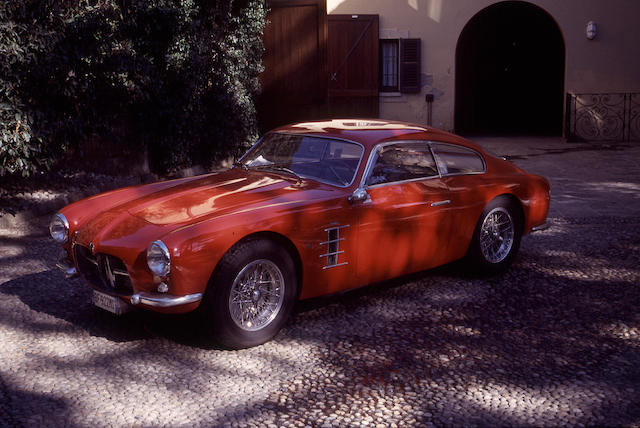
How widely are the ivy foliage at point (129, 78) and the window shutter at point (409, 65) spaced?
16.0ft

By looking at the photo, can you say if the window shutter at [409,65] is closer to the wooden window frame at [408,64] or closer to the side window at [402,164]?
the wooden window frame at [408,64]

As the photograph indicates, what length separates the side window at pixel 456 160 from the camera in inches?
223

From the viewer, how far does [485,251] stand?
235 inches

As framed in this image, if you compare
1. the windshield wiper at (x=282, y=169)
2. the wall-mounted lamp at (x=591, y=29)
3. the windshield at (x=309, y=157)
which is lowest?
the windshield wiper at (x=282, y=169)

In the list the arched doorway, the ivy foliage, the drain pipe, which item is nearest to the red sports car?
the ivy foliage

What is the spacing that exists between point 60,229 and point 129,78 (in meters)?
4.56

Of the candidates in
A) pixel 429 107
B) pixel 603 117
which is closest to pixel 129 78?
pixel 429 107

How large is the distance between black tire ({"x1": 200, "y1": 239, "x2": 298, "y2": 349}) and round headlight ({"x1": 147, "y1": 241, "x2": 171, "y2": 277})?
31 centimetres

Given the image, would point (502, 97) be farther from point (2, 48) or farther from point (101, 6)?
point (2, 48)

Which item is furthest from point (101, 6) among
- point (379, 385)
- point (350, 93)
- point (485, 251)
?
point (350, 93)

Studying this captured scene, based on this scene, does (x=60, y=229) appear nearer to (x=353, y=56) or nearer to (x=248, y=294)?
(x=248, y=294)

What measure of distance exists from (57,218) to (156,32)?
215 inches

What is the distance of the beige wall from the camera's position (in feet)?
54.4

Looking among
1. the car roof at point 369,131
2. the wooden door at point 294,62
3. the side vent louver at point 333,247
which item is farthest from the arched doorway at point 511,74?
the side vent louver at point 333,247
